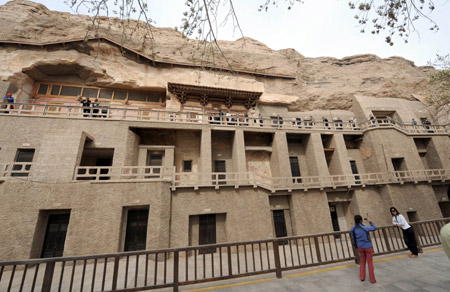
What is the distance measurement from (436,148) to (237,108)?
1971 cm

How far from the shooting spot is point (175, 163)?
15.1 metres

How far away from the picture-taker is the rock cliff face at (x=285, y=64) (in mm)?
16562

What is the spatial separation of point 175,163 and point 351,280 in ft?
42.3

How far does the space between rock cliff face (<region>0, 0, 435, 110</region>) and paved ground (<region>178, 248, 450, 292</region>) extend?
56.0ft

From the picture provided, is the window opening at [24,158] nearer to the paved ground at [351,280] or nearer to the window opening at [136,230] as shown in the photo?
the window opening at [136,230]

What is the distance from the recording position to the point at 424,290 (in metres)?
4.37

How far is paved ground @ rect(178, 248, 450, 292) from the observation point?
4.65 m

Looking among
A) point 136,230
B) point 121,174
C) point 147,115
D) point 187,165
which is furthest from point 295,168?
point 147,115

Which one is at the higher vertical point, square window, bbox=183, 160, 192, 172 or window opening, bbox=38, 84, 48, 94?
window opening, bbox=38, 84, 48, 94

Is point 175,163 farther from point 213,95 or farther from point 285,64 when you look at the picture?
point 285,64

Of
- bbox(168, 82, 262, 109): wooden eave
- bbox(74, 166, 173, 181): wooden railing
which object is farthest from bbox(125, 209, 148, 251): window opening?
bbox(168, 82, 262, 109): wooden eave

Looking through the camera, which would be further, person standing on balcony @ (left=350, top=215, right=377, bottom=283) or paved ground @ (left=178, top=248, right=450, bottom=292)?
person standing on balcony @ (left=350, top=215, right=377, bottom=283)

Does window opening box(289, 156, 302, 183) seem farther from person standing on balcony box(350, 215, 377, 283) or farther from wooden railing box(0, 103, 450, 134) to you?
person standing on balcony box(350, 215, 377, 283)

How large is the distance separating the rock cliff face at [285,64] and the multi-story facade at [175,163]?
1006mm
